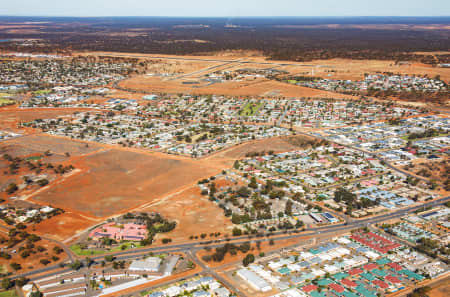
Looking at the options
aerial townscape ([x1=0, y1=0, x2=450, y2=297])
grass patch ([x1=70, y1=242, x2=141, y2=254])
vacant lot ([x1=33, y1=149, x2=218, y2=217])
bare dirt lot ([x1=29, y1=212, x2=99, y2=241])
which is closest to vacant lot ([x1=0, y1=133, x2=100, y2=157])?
aerial townscape ([x1=0, y1=0, x2=450, y2=297])

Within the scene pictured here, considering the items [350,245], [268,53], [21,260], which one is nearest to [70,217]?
[21,260]

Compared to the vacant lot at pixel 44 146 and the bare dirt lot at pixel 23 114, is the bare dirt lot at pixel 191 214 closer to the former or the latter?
the vacant lot at pixel 44 146

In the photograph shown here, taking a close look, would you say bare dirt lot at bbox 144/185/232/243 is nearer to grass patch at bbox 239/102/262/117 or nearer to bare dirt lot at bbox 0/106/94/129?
grass patch at bbox 239/102/262/117

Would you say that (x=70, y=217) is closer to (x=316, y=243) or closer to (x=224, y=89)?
(x=316, y=243)

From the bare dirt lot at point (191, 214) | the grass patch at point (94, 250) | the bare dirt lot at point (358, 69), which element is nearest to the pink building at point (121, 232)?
the grass patch at point (94, 250)

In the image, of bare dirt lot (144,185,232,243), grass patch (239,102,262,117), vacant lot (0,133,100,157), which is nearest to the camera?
bare dirt lot (144,185,232,243)

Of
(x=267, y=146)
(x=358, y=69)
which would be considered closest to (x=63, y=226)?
(x=267, y=146)

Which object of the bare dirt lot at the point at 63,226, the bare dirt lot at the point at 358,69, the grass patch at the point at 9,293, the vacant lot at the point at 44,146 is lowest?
the grass patch at the point at 9,293
